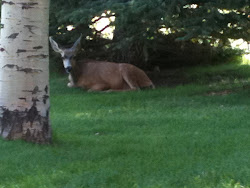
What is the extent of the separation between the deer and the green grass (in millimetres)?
1930

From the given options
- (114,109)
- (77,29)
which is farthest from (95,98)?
(77,29)

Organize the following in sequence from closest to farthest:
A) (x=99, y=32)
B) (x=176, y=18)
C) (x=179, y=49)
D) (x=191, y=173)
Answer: (x=191, y=173) → (x=176, y=18) → (x=99, y=32) → (x=179, y=49)

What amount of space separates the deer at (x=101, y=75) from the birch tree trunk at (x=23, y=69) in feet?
21.9

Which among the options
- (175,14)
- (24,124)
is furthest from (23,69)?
(175,14)

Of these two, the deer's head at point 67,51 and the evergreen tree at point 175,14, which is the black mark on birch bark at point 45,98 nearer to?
the evergreen tree at point 175,14

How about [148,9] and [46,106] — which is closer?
[46,106]

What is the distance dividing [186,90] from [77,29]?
3252 millimetres

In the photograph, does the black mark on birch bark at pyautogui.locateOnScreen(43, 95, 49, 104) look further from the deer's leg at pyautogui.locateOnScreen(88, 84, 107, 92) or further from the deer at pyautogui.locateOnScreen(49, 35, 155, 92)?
the deer's leg at pyautogui.locateOnScreen(88, 84, 107, 92)

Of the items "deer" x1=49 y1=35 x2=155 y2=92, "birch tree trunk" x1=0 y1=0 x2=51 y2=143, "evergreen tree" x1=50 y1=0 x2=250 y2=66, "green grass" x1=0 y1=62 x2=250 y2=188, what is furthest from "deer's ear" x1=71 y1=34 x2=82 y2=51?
"birch tree trunk" x1=0 y1=0 x2=51 y2=143

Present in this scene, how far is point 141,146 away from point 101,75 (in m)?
7.18

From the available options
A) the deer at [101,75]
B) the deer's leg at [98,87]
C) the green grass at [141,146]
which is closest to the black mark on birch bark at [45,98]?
the green grass at [141,146]

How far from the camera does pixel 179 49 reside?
57.0 feet

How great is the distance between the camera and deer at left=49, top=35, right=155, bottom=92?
13906 mm

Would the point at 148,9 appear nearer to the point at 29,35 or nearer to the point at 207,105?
the point at 207,105
